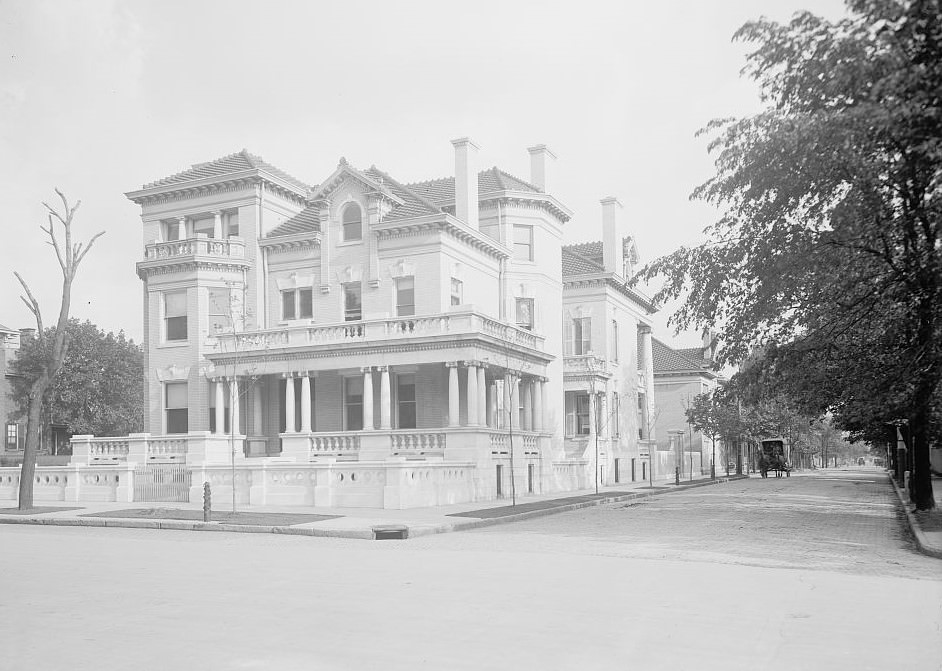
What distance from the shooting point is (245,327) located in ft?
123

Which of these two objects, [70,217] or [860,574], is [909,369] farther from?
[70,217]

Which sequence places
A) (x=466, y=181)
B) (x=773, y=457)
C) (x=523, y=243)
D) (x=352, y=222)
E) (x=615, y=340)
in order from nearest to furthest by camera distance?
(x=352, y=222) → (x=466, y=181) → (x=523, y=243) → (x=615, y=340) → (x=773, y=457)

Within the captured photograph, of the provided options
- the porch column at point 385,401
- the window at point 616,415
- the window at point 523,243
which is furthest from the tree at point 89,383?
the porch column at point 385,401

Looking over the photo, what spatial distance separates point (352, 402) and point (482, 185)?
1251cm

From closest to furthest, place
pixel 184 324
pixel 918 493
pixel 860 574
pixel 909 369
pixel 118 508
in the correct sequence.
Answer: pixel 860 574 < pixel 909 369 < pixel 918 493 < pixel 118 508 < pixel 184 324

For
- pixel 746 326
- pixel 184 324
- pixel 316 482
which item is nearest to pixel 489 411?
pixel 316 482

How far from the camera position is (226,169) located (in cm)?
3966

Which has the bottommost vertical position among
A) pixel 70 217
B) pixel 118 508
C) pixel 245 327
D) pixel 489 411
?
pixel 118 508

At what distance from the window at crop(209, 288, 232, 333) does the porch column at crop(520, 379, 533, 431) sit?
496 inches

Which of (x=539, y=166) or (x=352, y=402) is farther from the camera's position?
(x=539, y=166)

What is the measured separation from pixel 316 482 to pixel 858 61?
18.9m

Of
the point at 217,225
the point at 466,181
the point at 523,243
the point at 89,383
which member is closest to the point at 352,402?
the point at 217,225

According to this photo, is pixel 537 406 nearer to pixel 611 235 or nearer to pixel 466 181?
pixel 466 181

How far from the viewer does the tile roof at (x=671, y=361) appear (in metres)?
75.6
